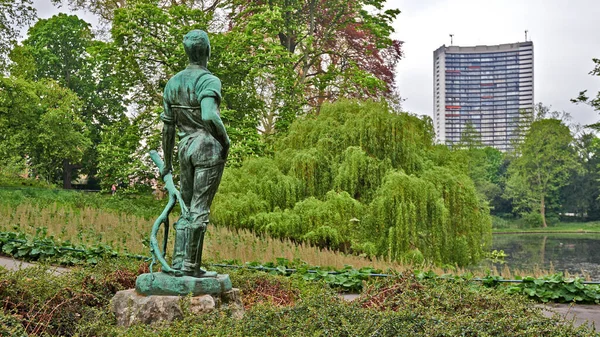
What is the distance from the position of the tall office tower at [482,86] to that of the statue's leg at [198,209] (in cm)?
10380

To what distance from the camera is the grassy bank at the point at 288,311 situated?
4129 millimetres

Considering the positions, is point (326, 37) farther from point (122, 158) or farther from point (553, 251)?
point (553, 251)

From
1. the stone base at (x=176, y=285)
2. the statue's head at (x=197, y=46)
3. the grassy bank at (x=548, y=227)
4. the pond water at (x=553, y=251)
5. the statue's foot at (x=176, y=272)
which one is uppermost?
the statue's head at (x=197, y=46)

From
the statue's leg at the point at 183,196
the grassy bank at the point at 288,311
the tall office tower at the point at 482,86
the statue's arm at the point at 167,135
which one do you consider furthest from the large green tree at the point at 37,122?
the tall office tower at the point at 482,86

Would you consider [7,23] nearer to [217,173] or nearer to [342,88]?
[342,88]

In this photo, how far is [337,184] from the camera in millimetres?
13305

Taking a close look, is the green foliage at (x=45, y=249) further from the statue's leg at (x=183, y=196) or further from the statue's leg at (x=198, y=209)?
the statue's leg at (x=198, y=209)

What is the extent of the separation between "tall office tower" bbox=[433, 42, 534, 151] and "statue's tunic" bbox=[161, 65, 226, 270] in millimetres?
103754

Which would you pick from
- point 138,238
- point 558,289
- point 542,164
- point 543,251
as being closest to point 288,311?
point 558,289

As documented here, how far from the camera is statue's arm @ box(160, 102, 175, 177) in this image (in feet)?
17.9

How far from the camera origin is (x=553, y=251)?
32.4 metres

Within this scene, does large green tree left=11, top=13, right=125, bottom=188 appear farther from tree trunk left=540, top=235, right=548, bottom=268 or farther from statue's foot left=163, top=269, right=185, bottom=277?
statue's foot left=163, top=269, right=185, bottom=277

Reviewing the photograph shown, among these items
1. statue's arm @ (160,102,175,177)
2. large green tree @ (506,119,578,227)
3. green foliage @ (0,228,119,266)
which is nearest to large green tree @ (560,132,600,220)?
large green tree @ (506,119,578,227)

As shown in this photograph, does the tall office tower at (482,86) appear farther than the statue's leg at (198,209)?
Yes
